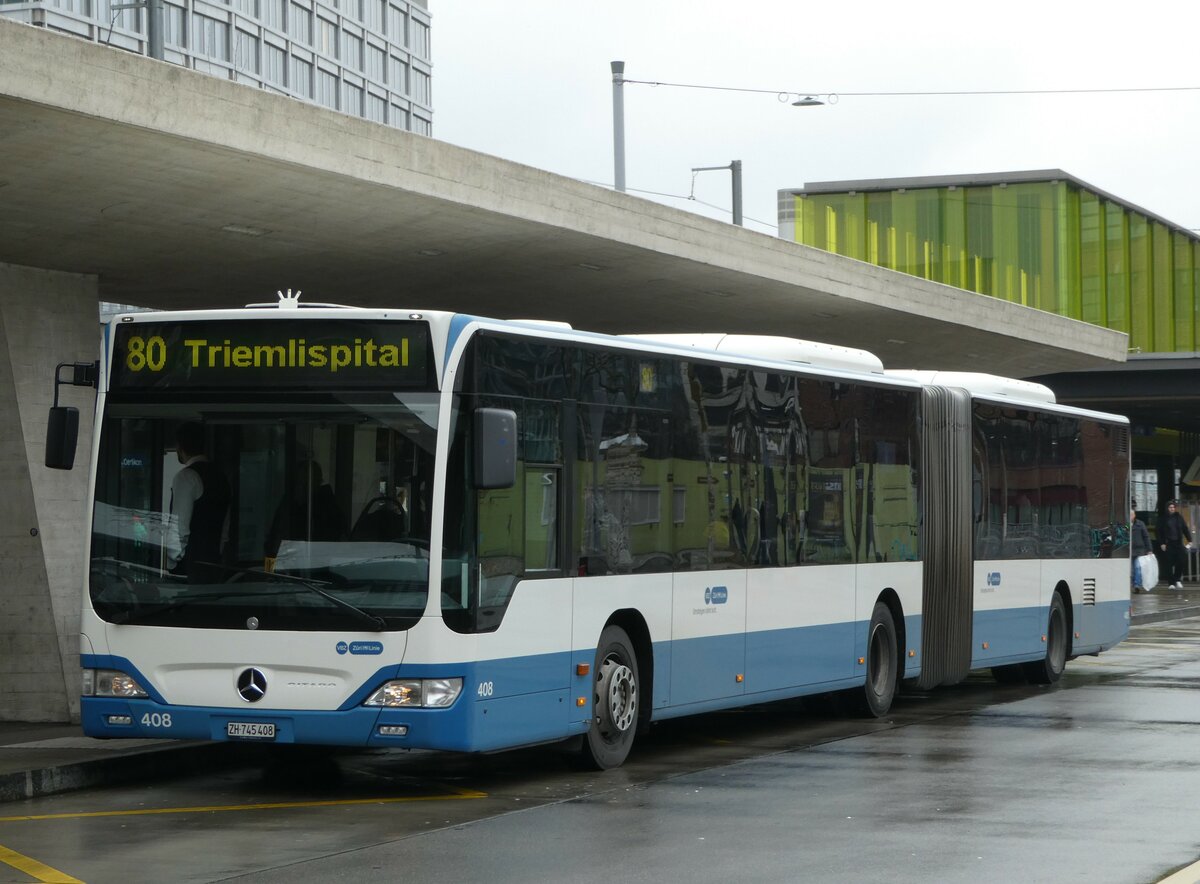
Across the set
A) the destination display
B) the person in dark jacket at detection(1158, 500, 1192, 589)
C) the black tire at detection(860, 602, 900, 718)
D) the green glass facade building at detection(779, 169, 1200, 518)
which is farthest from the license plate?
the person in dark jacket at detection(1158, 500, 1192, 589)

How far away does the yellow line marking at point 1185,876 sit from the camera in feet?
26.8

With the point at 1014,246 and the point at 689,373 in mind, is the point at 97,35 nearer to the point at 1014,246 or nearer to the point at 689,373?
the point at 1014,246

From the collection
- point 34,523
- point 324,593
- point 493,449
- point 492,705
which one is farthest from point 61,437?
point 34,523

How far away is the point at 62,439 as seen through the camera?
1123 cm

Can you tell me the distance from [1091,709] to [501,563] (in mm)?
7523

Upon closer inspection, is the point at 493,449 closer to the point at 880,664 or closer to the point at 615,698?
the point at 615,698

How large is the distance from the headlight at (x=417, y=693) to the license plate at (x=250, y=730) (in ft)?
1.99

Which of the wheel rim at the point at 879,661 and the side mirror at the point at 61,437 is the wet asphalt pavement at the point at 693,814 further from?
the side mirror at the point at 61,437

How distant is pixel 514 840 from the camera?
31.6 ft

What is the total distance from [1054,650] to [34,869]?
1360 cm

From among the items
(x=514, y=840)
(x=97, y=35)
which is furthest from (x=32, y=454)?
(x=97, y=35)

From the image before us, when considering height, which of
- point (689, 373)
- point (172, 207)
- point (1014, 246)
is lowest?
point (689, 373)

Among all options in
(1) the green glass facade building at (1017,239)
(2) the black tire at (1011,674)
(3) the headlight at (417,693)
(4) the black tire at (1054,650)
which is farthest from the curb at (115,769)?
(1) the green glass facade building at (1017,239)

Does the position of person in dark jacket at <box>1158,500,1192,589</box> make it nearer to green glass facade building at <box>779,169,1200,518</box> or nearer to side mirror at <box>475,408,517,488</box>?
green glass facade building at <box>779,169,1200,518</box>
